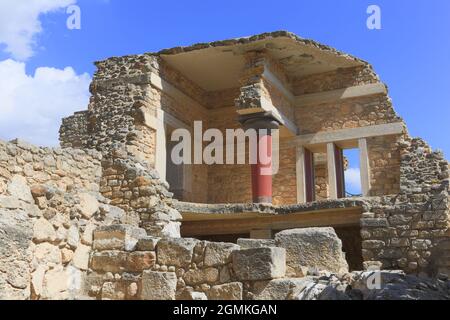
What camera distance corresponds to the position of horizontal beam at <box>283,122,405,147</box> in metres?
13.0

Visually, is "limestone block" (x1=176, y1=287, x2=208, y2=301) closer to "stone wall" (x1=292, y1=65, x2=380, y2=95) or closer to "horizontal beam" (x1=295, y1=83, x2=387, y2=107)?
"horizontal beam" (x1=295, y1=83, x2=387, y2=107)

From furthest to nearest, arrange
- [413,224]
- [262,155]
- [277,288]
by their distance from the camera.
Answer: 1. [262,155]
2. [413,224]
3. [277,288]

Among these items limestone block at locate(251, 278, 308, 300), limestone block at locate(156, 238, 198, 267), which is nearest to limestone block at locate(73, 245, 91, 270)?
limestone block at locate(156, 238, 198, 267)

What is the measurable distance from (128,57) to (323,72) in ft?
17.7

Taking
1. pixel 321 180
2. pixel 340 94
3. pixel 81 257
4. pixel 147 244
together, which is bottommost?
pixel 81 257

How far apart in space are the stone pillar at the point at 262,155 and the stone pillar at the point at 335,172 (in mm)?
1972

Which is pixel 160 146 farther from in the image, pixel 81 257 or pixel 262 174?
pixel 81 257

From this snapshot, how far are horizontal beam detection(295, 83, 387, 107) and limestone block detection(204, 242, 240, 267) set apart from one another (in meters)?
9.24

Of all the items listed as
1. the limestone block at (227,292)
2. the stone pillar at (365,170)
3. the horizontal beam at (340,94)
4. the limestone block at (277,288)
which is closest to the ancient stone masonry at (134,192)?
the limestone block at (227,292)

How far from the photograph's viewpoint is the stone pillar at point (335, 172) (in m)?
13.3

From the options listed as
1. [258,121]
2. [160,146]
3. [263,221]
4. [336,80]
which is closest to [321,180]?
[336,80]

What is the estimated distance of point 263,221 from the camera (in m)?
12.5

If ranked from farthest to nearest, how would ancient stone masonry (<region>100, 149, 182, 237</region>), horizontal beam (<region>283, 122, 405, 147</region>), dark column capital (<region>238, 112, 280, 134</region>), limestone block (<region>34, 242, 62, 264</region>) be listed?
1. horizontal beam (<region>283, 122, 405, 147</region>)
2. dark column capital (<region>238, 112, 280, 134</region>)
3. ancient stone masonry (<region>100, 149, 182, 237</region>)
4. limestone block (<region>34, 242, 62, 264</region>)

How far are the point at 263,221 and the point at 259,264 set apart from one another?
7.50 meters
